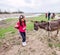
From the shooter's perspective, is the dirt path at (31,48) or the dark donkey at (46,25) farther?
the dark donkey at (46,25)

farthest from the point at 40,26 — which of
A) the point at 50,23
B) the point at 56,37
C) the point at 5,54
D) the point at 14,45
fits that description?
the point at 5,54

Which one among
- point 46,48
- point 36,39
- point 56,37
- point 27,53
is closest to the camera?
point 27,53

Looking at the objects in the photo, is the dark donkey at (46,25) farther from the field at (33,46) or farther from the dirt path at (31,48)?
the dirt path at (31,48)

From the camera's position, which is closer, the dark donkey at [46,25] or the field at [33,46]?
the field at [33,46]

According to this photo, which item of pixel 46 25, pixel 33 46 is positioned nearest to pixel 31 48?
pixel 33 46

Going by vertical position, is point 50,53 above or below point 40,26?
below

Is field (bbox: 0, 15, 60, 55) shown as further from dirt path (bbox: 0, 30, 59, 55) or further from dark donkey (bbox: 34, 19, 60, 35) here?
dark donkey (bbox: 34, 19, 60, 35)

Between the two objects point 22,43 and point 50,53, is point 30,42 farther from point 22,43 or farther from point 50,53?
point 50,53

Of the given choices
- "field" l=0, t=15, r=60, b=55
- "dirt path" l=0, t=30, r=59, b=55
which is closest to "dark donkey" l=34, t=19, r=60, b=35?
"field" l=0, t=15, r=60, b=55

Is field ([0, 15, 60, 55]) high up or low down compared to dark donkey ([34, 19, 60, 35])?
down

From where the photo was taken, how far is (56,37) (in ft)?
48.2

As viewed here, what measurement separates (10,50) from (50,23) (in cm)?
387

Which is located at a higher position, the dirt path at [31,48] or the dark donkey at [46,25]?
the dark donkey at [46,25]

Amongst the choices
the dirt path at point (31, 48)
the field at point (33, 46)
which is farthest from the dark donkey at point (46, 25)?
the dirt path at point (31, 48)
